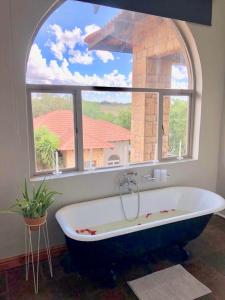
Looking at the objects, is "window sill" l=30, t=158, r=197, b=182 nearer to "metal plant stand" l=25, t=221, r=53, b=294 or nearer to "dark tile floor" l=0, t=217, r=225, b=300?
"metal plant stand" l=25, t=221, r=53, b=294

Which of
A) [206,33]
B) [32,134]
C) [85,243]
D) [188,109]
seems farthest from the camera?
[188,109]

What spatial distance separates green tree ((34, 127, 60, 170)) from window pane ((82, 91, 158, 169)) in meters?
0.35

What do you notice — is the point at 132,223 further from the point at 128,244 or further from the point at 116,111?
the point at 116,111

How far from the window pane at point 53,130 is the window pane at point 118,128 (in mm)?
178

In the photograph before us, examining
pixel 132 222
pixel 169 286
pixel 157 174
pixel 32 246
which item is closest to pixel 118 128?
pixel 157 174

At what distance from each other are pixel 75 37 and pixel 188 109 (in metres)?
1.74

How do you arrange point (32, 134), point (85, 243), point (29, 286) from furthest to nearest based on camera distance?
point (32, 134) < point (29, 286) < point (85, 243)

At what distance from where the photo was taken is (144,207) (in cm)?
285

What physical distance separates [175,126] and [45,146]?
1.75 meters

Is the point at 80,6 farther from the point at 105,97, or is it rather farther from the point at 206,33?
the point at 206,33

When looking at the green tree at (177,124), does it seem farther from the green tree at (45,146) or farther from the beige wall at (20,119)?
the green tree at (45,146)

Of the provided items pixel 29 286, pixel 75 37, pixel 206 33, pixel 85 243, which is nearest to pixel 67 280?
pixel 29 286

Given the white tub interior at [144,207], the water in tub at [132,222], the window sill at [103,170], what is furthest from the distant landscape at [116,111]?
the water in tub at [132,222]

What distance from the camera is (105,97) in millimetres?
2725
